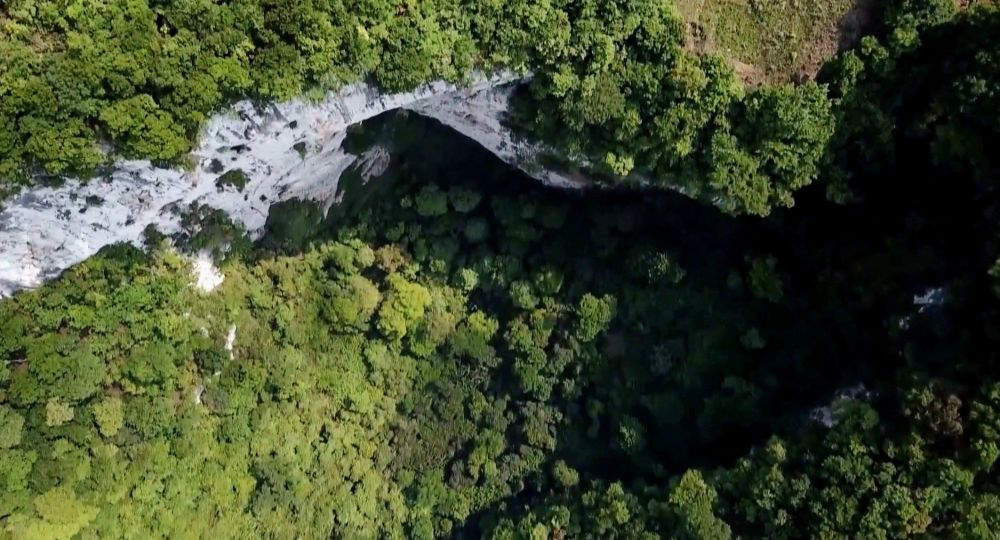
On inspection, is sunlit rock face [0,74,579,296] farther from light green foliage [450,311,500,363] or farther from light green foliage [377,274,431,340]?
light green foliage [450,311,500,363]

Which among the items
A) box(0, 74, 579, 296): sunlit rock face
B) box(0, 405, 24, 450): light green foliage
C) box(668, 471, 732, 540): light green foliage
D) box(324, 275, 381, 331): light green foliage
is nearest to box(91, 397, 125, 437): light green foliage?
box(0, 405, 24, 450): light green foliage

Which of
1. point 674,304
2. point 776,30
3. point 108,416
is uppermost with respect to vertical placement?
point 776,30

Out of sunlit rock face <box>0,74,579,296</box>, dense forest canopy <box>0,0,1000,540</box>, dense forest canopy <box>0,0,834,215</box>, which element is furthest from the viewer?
sunlit rock face <box>0,74,579,296</box>

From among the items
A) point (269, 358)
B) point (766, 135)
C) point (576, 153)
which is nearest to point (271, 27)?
point (576, 153)

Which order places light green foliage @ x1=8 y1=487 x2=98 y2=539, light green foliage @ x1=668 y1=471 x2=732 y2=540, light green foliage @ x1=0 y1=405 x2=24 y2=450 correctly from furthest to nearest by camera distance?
light green foliage @ x1=668 y1=471 x2=732 y2=540
light green foliage @ x1=8 y1=487 x2=98 y2=539
light green foliage @ x1=0 y1=405 x2=24 y2=450

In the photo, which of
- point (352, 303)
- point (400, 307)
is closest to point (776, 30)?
point (400, 307)

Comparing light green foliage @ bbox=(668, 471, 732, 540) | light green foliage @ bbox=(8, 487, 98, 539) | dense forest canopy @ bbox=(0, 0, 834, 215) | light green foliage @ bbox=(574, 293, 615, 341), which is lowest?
light green foliage @ bbox=(8, 487, 98, 539)

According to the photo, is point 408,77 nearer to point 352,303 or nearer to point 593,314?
point 352,303

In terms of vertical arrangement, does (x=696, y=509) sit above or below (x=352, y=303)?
above
